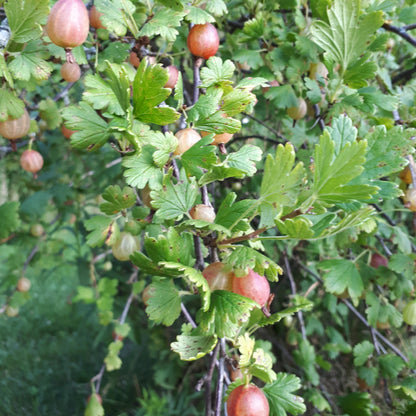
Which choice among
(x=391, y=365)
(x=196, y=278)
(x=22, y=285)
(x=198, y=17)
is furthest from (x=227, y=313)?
(x=22, y=285)

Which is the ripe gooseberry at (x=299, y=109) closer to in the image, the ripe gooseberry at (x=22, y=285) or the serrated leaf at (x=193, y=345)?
the serrated leaf at (x=193, y=345)

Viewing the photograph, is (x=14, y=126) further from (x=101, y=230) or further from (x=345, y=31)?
(x=345, y=31)

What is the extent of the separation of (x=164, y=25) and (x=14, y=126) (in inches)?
13.0

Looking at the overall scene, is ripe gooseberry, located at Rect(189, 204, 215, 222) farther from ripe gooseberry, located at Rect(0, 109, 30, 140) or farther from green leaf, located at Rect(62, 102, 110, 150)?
ripe gooseberry, located at Rect(0, 109, 30, 140)

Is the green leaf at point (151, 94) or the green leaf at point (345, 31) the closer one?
the green leaf at point (151, 94)

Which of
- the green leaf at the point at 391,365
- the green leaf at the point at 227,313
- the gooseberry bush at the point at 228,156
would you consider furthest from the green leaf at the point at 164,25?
the green leaf at the point at 391,365

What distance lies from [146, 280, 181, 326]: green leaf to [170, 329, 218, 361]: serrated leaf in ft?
0.12

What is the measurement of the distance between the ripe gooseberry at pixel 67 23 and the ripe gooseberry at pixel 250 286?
1.16 ft

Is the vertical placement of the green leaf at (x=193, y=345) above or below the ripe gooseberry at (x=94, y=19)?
below

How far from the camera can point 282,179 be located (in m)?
0.38

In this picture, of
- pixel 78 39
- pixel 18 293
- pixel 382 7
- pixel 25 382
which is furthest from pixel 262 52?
pixel 25 382

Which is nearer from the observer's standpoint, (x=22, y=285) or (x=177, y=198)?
(x=177, y=198)

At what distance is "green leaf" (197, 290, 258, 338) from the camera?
370 mm

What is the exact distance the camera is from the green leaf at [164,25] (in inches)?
19.0
